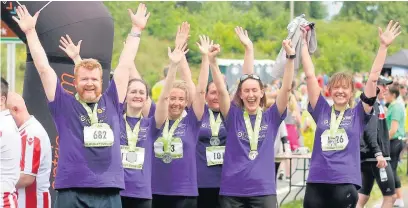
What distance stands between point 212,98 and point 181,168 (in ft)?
2.80

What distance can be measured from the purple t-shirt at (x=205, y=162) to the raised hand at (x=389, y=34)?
1666 mm

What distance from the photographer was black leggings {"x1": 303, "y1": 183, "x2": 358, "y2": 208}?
8.77 meters

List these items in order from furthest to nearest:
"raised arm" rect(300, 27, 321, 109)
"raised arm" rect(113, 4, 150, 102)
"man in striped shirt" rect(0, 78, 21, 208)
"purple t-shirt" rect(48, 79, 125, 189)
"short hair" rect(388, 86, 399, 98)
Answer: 1. "short hair" rect(388, 86, 399, 98)
2. "raised arm" rect(300, 27, 321, 109)
3. "raised arm" rect(113, 4, 150, 102)
4. "purple t-shirt" rect(48, 79, 125, 189)
5. "man in striped shirt" rect(0, 78, 21, 208)

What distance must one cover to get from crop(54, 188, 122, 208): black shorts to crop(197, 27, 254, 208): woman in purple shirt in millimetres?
1910

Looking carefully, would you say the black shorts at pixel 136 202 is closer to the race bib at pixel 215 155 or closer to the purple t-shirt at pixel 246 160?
the purple t-shirt at pixel 246 160

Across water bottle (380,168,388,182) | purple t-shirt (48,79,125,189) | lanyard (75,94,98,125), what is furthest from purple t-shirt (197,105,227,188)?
water bottle (380,168,388,182)

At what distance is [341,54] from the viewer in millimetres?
46281

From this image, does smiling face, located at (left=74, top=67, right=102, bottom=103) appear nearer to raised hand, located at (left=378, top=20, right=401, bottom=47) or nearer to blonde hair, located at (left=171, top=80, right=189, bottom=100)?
blonde hair, located at (left=171, top=80, right=189, bottom=100)

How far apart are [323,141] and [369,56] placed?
39686mm

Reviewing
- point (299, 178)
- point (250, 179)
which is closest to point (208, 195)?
point (250, 179)

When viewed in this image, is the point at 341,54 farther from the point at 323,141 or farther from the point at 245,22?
the point at 323,141

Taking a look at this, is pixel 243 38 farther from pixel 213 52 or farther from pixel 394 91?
pixel 394 91

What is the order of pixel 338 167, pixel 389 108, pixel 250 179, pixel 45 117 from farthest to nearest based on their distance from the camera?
pixel 389 108 → pixel 45 117 → pixel 338 167 → pixel 250 179

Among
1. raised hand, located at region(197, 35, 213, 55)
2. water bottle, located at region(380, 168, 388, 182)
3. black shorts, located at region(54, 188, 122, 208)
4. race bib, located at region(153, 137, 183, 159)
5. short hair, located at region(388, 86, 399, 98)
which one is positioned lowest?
black shorts, located at region(54, 188, 122, 208)
